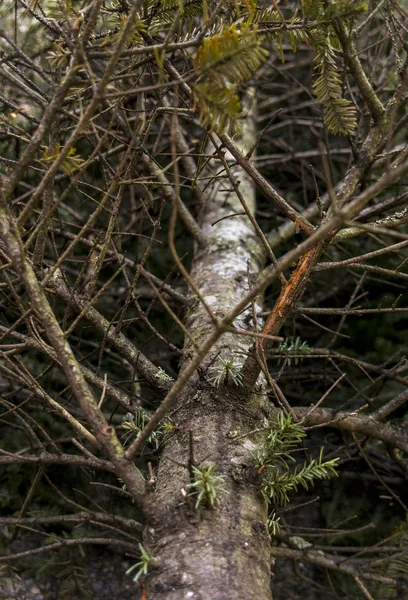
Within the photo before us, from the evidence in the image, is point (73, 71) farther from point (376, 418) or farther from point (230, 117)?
point (376, 418)

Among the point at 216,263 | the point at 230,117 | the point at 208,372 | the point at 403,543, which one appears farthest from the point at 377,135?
the point at 403,543

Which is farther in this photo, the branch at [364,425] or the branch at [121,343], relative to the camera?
the branch at [364,425]

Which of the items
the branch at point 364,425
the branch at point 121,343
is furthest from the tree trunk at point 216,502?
the branch at point 364,425

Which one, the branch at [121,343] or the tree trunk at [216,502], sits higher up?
the branch at [121,343]

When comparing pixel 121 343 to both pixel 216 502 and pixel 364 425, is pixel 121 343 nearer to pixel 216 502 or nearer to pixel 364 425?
pixel 216 502

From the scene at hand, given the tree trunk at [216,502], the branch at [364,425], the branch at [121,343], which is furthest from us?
the branch at [364,425]

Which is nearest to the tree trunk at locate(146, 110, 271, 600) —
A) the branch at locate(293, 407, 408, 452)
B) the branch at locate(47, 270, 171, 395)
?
the branch at locate(47, 270, 171, 395)

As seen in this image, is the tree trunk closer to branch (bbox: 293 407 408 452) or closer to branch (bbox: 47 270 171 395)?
branch (bbox: 47 270 171 395)

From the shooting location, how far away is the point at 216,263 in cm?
229

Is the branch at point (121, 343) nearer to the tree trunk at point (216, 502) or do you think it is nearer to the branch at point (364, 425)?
the tree trunk at point (216, 502)

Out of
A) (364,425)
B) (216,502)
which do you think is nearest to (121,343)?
(216,502)

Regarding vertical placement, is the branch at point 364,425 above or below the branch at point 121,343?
below

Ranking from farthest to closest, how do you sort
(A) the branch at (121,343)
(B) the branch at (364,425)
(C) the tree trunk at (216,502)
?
(B) the branch at (364,425) → (A) the branch at (121,343) → (C) the tree trunk at (216,502)

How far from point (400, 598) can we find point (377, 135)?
1.54 meters
